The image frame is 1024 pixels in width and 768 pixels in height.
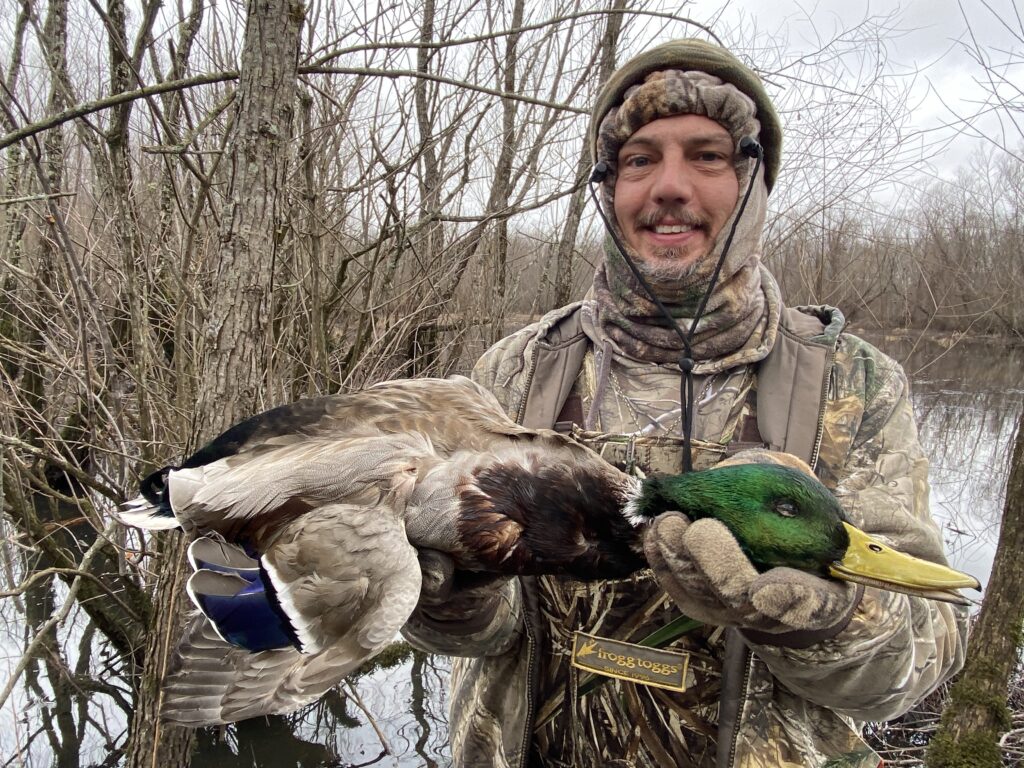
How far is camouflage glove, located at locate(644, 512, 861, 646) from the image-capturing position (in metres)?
1.28

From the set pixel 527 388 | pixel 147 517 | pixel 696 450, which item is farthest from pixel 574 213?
pixel 147 517

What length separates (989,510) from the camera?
8.23m

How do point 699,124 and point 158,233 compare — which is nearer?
point 699,124

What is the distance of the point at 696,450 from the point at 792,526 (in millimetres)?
512

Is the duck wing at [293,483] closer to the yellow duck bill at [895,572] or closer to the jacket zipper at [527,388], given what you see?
the jacket zipper at [527,388]

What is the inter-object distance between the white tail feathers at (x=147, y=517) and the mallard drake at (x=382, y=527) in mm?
18

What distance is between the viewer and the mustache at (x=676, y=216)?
6.56 ft

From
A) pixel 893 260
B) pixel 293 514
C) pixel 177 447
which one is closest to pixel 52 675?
pixel 177 447

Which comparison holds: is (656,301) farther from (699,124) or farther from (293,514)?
(293,514)

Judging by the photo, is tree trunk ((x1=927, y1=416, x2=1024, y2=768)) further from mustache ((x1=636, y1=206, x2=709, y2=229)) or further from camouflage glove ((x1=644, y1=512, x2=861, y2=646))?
camouflage glove ((x1=644, y1=512, x2=861, y2=646))

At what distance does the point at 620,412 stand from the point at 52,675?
5.01 metres

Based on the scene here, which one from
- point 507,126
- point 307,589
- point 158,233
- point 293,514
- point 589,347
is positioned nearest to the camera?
Result: point 307,589

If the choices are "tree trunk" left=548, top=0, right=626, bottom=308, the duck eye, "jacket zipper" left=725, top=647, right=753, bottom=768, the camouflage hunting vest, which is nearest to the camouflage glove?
the duck eye

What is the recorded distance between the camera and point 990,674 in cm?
379
